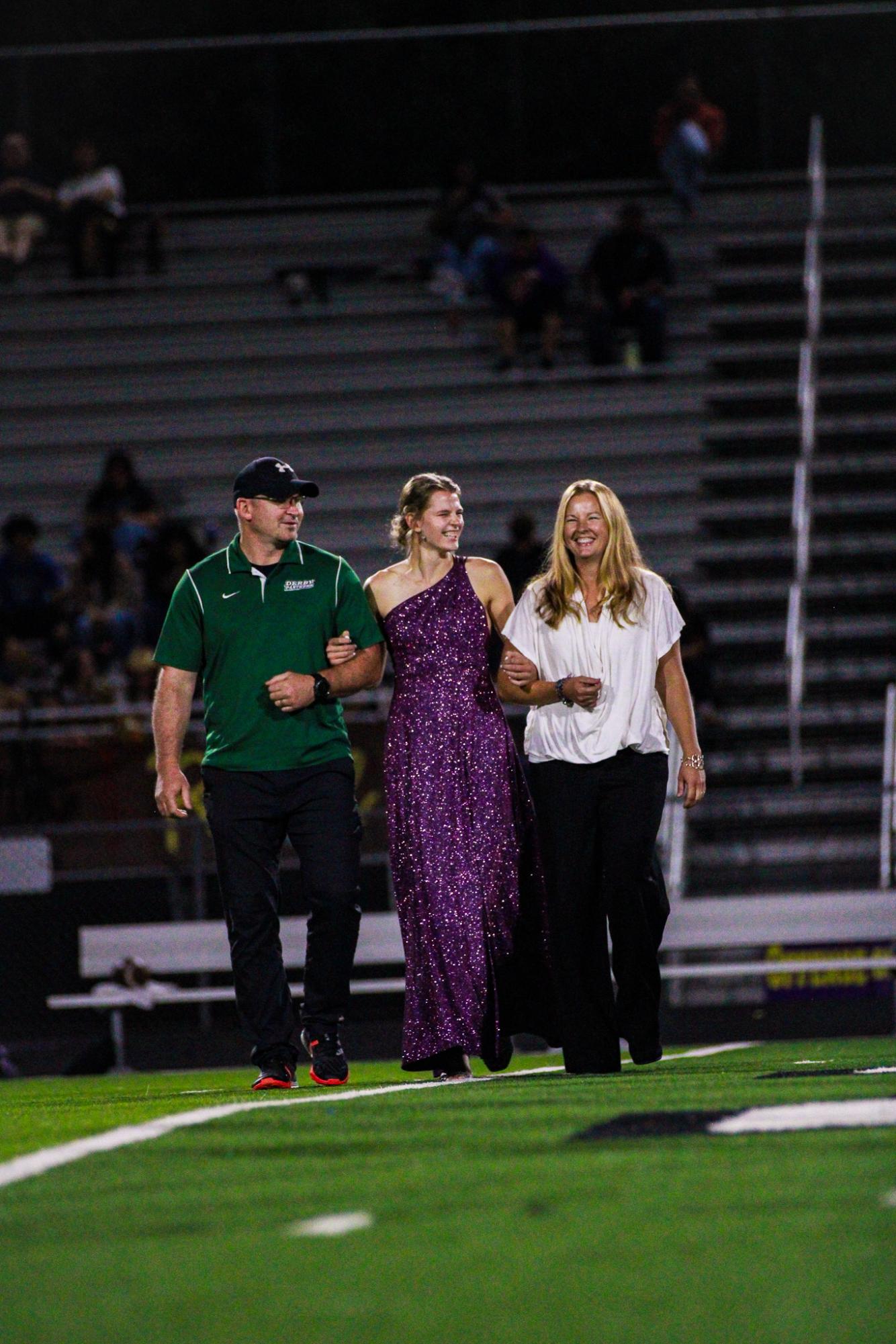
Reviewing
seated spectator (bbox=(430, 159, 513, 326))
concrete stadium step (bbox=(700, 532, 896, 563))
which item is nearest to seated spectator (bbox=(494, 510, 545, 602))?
concrete stadium step (bbox=(700, 532, 896, 563))

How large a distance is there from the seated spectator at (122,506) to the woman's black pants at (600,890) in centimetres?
879

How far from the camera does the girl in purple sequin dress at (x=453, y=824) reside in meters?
6.31

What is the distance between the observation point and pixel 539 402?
55.3ft

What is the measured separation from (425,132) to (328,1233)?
1650 cm

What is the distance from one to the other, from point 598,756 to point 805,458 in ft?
29.4

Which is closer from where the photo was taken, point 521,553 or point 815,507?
point 521,553

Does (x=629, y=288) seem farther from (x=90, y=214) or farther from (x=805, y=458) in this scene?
(x=90, y=214)

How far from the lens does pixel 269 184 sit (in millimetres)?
19062

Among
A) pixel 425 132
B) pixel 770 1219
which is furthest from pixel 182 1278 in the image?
pixel 425 132

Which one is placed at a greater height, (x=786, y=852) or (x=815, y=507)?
(x=815, y=507)

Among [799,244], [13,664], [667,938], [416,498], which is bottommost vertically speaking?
[667,938]

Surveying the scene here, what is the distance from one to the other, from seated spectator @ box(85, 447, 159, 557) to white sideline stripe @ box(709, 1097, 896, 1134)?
429 inches

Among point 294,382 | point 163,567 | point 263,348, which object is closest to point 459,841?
point 163,567

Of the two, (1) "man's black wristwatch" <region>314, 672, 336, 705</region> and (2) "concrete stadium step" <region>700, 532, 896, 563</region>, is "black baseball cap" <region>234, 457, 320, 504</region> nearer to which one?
(1) "man's black wristwatch" <region>314, 672, 336, 705</region>
